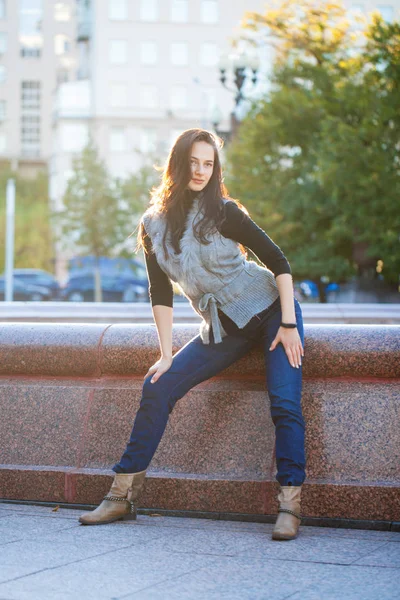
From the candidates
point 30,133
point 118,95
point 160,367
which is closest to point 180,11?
point 118,95

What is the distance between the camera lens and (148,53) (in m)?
74.6

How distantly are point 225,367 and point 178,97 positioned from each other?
230ft

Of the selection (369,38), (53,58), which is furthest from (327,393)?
(53,58)

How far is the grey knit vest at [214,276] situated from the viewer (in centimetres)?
507

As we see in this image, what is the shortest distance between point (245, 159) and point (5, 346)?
2505 centimetres

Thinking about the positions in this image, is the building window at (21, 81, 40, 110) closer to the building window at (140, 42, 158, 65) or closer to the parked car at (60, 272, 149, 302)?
the building window at (140, 42, 158, 65)

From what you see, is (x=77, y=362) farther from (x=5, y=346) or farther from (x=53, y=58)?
(x=53, y=58)

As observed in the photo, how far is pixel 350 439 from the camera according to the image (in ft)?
17.2

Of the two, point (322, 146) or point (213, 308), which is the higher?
point (322, 146)

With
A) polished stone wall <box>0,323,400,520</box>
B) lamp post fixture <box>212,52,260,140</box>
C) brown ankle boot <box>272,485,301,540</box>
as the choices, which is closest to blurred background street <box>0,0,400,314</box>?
lamp post fixture <box>212,52,260,140</box>

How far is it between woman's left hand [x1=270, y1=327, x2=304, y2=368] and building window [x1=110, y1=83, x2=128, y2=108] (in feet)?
227

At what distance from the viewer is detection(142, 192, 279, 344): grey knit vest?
16.6 ft

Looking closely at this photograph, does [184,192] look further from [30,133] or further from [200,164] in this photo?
[30,133]

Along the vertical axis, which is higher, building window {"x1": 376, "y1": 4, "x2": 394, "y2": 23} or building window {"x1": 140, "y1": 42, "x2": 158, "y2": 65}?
building window {"x1": 376, "y1": 4, "x2": 394, "y2": 23}
